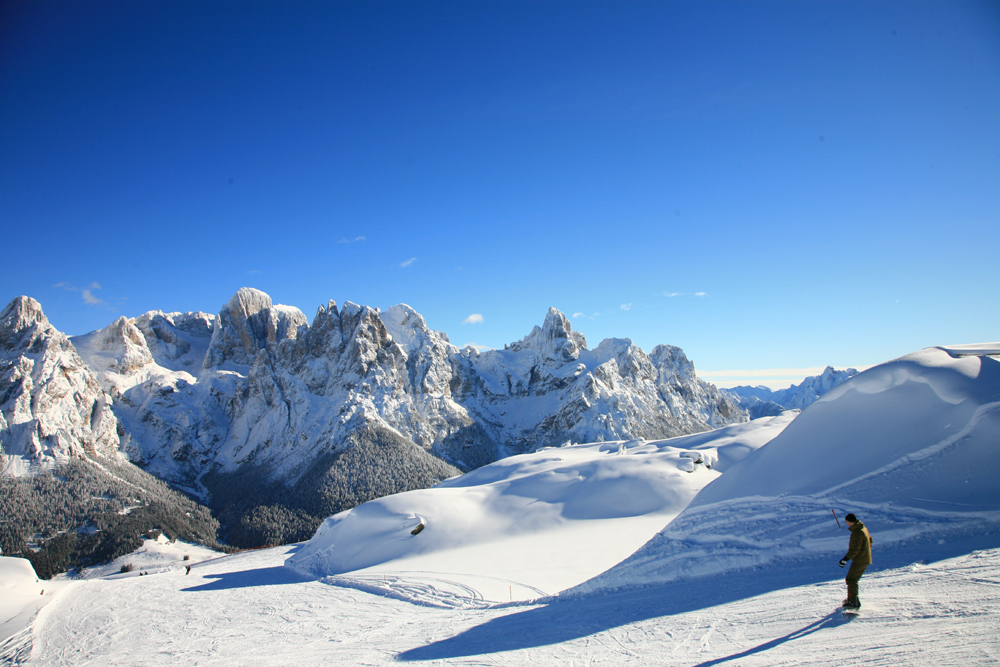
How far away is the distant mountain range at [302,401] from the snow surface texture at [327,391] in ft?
1.35

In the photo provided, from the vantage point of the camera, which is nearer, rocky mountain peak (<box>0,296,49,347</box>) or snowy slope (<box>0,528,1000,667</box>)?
snowy slope (<box>0,528,1000,667</box>)

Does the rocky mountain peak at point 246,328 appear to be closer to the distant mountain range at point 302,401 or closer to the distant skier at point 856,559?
the distant mountain range at point 302,401

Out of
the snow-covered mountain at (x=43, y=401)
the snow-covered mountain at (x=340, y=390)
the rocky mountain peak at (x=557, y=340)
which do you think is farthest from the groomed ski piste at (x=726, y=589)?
the rocky mountain peak at (x=557, y=340)

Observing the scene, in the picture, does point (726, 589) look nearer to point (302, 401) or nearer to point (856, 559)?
point (856, 559)

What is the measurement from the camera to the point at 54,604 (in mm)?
26703

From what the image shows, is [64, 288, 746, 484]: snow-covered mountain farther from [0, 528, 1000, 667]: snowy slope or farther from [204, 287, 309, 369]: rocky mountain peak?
[0, 528, 1000, 667]: snowy slope

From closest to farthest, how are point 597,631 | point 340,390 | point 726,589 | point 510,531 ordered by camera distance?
point 597,631 → point 726,589 → point 510,531 → point 340,390

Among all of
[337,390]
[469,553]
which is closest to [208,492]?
[337,390]

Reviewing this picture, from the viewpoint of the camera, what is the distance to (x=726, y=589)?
10602 mm

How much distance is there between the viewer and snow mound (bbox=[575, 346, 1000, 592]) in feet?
35.5

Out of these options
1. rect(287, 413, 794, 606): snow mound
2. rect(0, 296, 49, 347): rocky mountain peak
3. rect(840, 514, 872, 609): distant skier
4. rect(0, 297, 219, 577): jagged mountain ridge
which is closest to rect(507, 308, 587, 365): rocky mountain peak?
rect(0, 297, 219, 577): jagged mountain ridge

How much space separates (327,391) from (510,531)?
336 feet

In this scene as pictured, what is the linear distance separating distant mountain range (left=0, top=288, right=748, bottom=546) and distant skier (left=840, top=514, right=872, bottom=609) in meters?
90.9

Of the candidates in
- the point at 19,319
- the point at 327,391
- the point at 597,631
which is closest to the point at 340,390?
the point at 327,391
